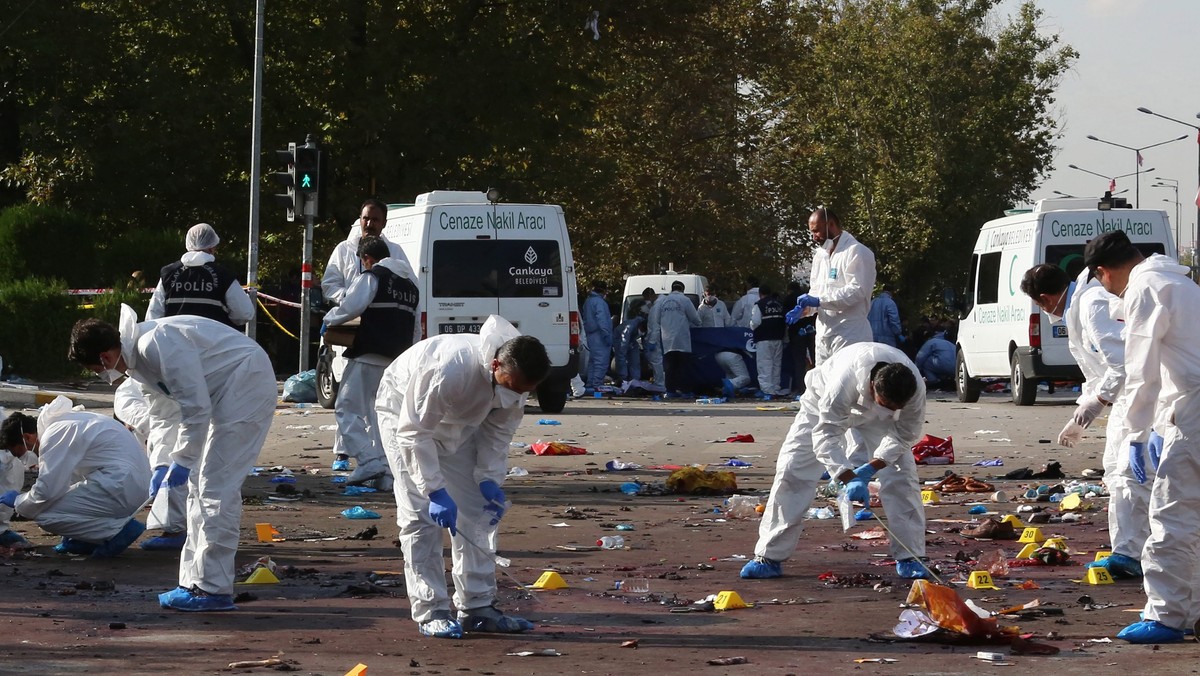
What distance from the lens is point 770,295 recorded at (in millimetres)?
25125

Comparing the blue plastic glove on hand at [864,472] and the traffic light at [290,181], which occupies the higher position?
the traffic light at [290,181]

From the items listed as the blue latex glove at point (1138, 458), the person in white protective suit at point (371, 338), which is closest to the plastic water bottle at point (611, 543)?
the person in white protective suit at point (371, 338)

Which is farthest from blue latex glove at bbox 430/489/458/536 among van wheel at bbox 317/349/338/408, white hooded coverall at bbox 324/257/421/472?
van wheel at bbox 317/349/338/408

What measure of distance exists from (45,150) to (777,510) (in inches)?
940

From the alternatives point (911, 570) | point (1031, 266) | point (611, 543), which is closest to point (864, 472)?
point (911, 570)

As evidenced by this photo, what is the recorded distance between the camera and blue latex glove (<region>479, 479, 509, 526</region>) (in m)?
6.86

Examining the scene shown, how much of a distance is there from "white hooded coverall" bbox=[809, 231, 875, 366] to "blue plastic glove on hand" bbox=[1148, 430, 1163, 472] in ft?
17.4

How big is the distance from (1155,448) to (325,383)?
46.9ft

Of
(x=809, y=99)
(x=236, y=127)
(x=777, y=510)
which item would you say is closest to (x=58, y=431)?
(x=777, y=510)

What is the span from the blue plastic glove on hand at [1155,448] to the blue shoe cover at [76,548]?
5626 mm

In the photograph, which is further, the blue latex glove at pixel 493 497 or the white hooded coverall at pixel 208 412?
the white hooded coverall at pixel 208 412

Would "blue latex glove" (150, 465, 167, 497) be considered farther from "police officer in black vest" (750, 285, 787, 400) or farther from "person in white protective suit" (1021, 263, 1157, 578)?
"police officer in black vest" (750, 285, 787, 400)

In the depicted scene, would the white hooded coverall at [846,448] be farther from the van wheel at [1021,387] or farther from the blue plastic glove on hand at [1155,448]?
the van wheel at [1021,387]

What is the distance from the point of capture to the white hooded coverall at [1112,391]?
8.22 meters
